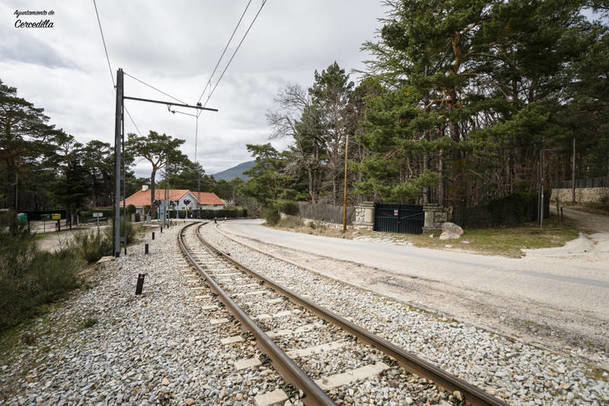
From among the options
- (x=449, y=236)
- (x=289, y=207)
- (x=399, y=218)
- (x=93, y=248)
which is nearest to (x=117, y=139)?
(x=93, y=248)

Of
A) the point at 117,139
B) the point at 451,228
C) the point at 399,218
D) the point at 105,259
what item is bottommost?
the point at 105,259

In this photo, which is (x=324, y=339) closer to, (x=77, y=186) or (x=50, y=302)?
(x=50, y=302)

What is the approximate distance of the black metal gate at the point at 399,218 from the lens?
55.7 feet

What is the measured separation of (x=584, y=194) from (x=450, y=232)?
100 feet

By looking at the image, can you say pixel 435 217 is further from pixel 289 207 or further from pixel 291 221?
pixel 289 207

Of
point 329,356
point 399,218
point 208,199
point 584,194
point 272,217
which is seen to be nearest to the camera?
point 329,356

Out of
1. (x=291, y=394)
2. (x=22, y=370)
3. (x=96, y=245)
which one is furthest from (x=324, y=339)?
(x=96, y=245)

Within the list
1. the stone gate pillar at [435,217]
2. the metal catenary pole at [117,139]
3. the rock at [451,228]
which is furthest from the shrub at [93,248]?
the rock at [451,228]

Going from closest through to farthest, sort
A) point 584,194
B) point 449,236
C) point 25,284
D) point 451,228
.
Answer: point 25,284, point 449,236, point 451,228, point 584,194

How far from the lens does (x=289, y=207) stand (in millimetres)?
32281

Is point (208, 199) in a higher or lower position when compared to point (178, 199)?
higher

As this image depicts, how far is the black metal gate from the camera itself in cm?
1698

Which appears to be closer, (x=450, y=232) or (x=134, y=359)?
(x=134, y=359)

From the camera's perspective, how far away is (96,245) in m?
11.3
